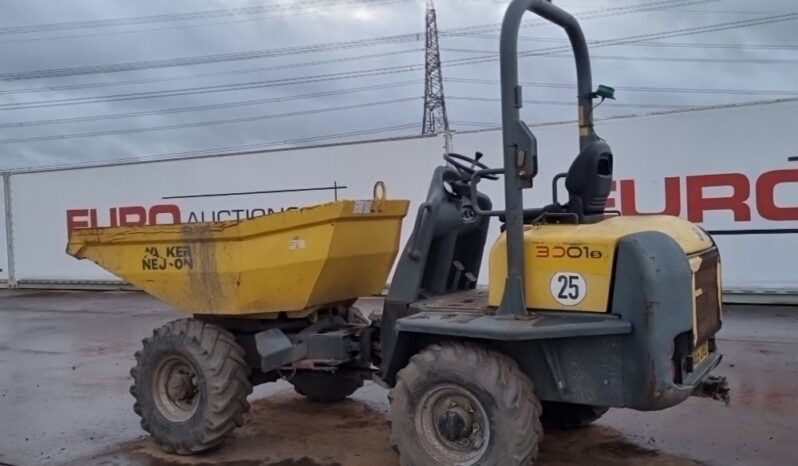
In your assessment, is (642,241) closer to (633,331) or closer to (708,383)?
(633,331)

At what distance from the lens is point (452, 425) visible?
4.70m

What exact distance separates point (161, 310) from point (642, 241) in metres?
12.6

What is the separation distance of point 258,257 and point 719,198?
9.43m

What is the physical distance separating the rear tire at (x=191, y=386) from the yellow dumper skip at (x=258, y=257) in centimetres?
24

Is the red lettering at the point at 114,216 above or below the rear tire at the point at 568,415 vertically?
above

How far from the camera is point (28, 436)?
21.6ft

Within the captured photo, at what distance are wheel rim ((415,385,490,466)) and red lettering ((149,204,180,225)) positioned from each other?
14.0 metres

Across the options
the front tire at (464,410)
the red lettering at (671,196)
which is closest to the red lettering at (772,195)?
the red lettering at (671,196)

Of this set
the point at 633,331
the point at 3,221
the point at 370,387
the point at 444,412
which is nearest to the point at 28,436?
the point at 370,387

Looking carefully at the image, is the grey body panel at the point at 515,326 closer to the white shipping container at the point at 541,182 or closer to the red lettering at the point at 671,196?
the white shipping container at the point at 541,182

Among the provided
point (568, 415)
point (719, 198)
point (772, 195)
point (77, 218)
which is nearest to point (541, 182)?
point (719, 198)

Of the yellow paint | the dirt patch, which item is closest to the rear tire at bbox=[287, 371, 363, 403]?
the dirt patch

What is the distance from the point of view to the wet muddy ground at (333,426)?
569 cm

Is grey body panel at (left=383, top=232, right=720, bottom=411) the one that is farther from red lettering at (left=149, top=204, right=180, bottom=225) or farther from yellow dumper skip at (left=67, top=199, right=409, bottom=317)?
red lettering at (left=149, top=204, right=180, bottom=225)
